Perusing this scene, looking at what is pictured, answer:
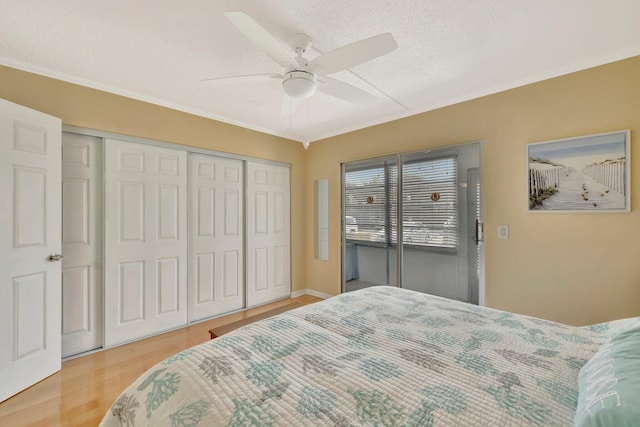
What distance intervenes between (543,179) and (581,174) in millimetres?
239

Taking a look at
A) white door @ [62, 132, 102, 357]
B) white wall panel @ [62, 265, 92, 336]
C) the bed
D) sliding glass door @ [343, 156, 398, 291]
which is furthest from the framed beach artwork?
white wall panel @ [62, 265, 92, 336]

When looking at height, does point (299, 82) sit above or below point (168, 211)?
above

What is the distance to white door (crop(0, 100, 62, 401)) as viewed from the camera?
1893 millimetres

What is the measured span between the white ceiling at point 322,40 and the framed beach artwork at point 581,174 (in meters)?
0.62

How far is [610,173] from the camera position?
210 centimetres

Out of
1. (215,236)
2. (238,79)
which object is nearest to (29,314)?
(215,236)

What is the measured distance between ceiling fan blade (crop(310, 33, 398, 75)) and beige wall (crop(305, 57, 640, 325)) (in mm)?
1755

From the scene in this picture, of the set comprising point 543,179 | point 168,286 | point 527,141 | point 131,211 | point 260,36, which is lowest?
point 168,286

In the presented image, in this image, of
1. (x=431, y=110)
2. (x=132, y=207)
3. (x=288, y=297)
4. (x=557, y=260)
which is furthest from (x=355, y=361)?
(x=288, y=297)

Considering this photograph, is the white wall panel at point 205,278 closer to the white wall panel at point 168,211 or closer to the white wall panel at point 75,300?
the white wall panel at point 168,211

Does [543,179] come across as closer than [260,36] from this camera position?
No

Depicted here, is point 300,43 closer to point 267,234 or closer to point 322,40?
point 322,40

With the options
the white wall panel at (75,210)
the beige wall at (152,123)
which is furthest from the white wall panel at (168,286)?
the beige wall at (152,123)

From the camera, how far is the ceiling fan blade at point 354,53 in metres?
1.43
